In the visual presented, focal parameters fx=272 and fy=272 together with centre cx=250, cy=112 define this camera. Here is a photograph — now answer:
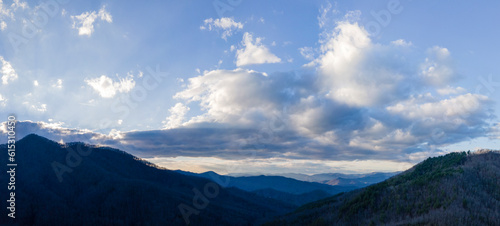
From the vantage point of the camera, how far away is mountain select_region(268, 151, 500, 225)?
4966 cm

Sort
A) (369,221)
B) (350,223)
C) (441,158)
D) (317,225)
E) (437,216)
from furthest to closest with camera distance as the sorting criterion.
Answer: (441,158) < (317,225) < (350,223) < (369,221) < (437,216)

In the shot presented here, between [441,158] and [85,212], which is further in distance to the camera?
[85,212]

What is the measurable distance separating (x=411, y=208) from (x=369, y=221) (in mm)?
11701

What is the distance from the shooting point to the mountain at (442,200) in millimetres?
49656

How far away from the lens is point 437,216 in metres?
49.3

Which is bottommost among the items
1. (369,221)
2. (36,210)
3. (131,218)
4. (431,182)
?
(131,218)

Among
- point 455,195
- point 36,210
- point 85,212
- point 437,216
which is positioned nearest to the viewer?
point 437,216

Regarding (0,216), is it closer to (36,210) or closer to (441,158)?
(36,210)

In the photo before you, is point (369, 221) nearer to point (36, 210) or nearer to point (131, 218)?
point (131, 218)

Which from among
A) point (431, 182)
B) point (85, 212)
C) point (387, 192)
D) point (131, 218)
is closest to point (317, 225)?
point (387, 192)

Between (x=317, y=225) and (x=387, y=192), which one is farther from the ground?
(x=387, y=192)

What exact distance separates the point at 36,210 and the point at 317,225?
17996 cm

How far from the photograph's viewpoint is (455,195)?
2343 inches

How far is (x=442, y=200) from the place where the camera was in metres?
60.8
